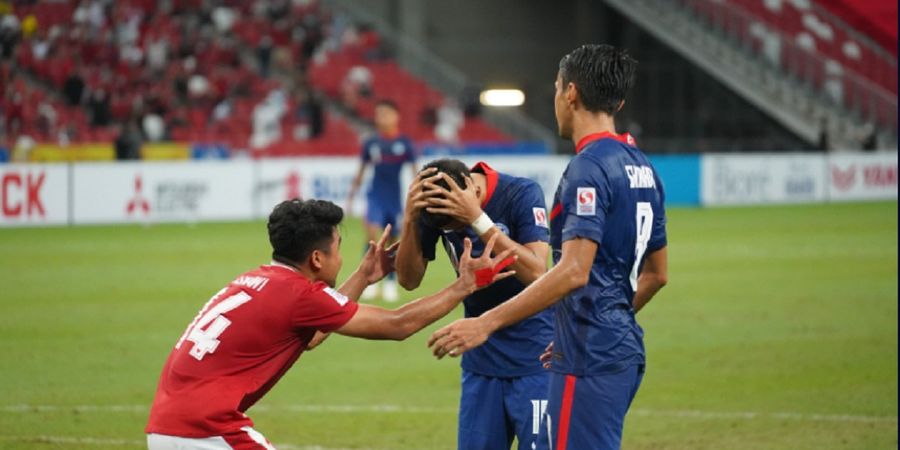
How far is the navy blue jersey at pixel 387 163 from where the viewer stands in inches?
685

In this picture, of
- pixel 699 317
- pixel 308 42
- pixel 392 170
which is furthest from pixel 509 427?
pixel 308 42

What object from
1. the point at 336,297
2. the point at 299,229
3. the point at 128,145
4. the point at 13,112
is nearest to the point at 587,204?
the point at 336,297

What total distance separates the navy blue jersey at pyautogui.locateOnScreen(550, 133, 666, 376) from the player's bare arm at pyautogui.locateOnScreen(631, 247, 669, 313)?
378 mm

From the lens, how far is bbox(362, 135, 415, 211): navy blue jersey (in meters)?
17.4

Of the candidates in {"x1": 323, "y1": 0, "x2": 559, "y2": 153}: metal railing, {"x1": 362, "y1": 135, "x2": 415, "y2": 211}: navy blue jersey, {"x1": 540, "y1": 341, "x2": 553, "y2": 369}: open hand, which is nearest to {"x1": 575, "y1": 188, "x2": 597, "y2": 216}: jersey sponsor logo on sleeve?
{"x1": 540, "y1": 341, "x2": 553, "y2": 369}: open hand

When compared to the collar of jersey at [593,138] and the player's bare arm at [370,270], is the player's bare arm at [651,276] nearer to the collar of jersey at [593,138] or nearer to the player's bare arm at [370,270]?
the collar of jersey at [593,138]

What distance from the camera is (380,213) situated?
17.2 m

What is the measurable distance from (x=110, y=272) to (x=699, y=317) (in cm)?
913

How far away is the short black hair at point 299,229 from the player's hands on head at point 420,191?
34cm

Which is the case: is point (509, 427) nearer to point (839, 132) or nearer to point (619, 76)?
point (619, 76)

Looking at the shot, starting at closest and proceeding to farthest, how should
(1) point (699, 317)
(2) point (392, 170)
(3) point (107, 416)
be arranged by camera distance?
(3) point (107, 416) < (1) point (699, 317) < (2) point (392, 170)

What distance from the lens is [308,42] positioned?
40.1 meters

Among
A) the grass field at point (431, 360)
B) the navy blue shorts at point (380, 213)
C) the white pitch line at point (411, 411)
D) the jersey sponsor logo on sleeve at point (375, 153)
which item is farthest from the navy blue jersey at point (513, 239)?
the jersey sponsor logo on sleeve at point (375, 153)

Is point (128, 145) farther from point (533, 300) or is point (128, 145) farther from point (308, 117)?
point (533, 300)
